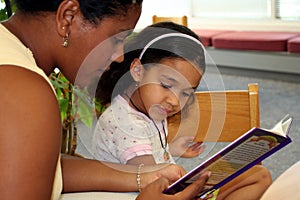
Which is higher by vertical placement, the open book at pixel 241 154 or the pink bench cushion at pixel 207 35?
the open book at pixel 241 154

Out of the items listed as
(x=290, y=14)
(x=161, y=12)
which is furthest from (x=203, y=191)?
(x=161, y=12)

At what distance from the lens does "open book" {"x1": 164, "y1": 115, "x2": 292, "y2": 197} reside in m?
0.97

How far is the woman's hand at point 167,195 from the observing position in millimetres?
1148

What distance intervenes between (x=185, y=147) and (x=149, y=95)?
247 mm

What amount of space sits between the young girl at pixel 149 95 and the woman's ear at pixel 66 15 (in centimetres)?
58

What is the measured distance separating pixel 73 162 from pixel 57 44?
45 centimetres

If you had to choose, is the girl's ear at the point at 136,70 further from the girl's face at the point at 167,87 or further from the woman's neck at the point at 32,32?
the woman's neck at the point at 32,32

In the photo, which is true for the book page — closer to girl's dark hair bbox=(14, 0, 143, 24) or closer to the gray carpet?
girl's dark hair bbox=(14, 0, 143, 24)

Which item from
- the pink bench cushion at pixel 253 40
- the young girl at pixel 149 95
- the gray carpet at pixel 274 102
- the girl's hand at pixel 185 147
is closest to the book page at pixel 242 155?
the young girl at pixel 149 95

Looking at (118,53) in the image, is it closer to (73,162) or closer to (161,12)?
(73,162)

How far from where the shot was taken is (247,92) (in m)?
1.56

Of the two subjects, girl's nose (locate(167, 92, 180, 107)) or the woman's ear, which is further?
girl's nose (locate(167, 92, 180, 107))

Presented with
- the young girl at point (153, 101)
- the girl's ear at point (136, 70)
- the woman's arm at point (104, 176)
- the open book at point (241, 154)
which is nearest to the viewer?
the open book at point (241, 154)

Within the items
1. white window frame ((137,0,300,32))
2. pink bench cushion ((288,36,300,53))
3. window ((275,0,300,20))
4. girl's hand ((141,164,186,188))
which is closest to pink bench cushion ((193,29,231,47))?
white window frame ((137,0,300,32))
